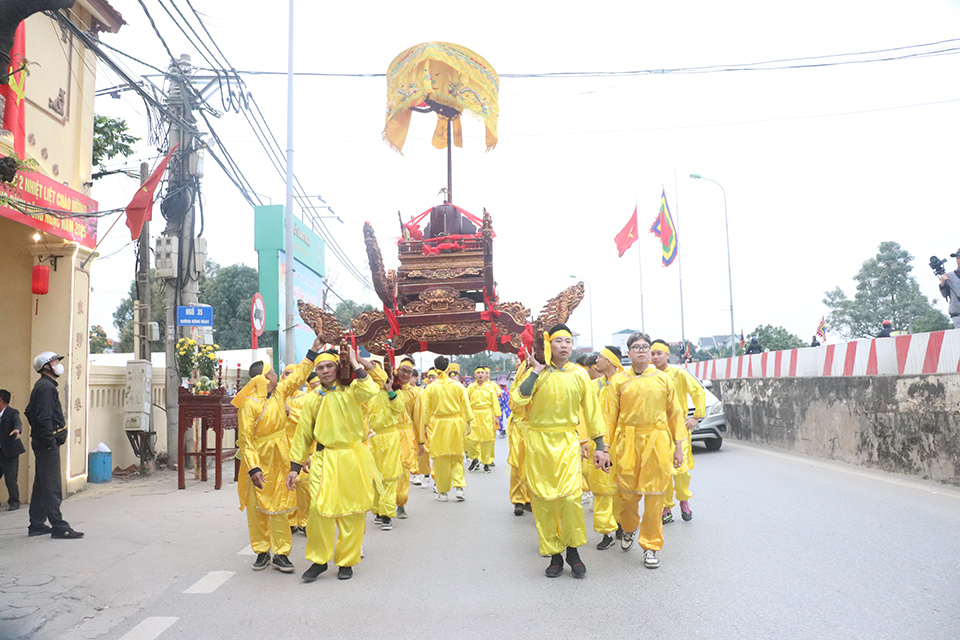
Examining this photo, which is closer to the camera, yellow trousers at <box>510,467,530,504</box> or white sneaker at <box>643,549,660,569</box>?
white sneaker at <box>643,549,660,569</box>

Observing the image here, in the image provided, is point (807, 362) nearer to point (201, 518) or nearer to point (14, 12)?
point (201, 518)

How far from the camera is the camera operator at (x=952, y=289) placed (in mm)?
9633

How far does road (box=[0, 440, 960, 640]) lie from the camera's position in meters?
4.11

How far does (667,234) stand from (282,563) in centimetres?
2221

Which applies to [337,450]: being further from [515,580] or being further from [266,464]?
[515,580]

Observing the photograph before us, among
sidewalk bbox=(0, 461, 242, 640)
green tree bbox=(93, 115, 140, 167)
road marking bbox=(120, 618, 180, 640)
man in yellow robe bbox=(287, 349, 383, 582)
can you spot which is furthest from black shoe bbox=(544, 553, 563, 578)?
green tree bbox=(93, 115, 140, 167)

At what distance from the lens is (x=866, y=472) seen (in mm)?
9656

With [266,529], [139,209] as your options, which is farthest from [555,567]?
[139,209]

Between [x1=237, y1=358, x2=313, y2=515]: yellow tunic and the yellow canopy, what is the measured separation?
12.7ft

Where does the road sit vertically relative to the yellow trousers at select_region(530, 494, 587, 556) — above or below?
below

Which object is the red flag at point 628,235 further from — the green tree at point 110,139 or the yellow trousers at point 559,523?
the yellow trousers at point 559,523

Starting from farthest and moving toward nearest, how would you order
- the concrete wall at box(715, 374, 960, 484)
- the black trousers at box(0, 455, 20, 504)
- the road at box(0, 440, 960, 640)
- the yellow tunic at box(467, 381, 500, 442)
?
the yellow tunic at box(467, 381, 500, 442)
the concrete wall at box(715, 374, 960, 484)
the black trousers at box(0, 455, 20, 504)
the road at box(0, 440, 960, 640)

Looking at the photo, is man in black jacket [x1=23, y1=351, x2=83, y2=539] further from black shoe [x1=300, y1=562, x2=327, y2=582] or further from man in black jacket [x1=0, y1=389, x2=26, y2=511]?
black shoe [x1=300, y1=562, x2=327, y2=582]

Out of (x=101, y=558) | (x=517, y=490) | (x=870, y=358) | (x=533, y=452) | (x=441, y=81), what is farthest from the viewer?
(x=870, y=358)
